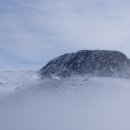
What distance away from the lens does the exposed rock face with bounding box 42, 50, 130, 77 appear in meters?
152

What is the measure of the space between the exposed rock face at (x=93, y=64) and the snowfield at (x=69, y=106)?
3121 cm

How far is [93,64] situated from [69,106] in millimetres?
63840

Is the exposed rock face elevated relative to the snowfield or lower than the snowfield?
elevated

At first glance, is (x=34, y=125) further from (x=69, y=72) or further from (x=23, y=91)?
(x=69, y=72)

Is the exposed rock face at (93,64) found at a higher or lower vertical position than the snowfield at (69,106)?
higher

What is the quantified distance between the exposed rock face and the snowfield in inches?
1229

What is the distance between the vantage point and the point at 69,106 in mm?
97250

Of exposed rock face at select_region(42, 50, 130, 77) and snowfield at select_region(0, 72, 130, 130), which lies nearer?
snowfield at select_region(0, 72, 130, 130)

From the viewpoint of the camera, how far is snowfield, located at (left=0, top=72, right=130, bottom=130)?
3142 inches

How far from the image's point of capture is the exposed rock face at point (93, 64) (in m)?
152

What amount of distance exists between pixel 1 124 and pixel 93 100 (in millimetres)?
Result: 28742

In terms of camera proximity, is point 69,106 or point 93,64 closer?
point 69,106

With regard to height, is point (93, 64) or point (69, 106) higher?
point (93, 64)

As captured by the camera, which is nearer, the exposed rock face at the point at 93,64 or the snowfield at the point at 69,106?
the snowfield at the point at 69,106
